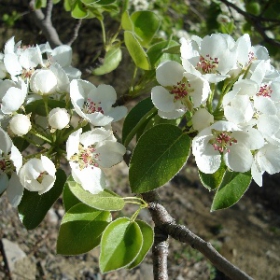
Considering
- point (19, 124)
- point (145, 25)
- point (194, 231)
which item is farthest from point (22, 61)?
point (194, 231)

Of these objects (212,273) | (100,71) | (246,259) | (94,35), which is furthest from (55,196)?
(94,35)

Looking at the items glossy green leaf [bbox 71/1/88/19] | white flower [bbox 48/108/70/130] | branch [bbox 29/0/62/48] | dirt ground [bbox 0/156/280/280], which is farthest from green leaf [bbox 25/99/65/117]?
dirt ground [bbox 0/156/280/280]

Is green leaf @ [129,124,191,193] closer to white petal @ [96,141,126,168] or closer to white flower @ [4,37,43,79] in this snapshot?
white petal @ [96,141,126,168]

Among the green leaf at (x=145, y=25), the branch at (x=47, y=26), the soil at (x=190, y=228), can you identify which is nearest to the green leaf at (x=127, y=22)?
the green leaf at (x=145, y=25)

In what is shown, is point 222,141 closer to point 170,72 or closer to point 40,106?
point 170,72

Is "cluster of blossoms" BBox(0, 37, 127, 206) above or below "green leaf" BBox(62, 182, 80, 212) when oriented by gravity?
above

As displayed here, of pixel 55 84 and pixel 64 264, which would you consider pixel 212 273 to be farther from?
pixel 55 84
